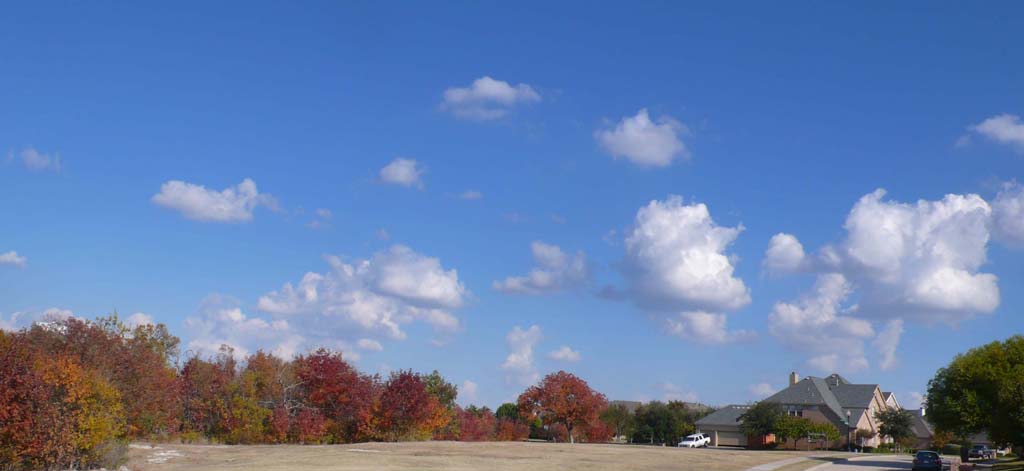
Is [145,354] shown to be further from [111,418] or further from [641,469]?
[641,469]

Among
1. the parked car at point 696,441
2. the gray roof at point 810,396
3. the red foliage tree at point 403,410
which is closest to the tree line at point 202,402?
the red foliage tree at point 403,410

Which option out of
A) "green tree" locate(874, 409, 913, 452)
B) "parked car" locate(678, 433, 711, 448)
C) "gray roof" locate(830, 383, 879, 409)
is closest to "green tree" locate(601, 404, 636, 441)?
→ "parked car" locate(678, 433, 711, 448)

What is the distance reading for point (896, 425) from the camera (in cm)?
9975

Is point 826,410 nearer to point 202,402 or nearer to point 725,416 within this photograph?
point 725,416

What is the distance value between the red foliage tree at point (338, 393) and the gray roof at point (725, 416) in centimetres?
5581

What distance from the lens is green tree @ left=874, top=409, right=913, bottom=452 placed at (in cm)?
9925

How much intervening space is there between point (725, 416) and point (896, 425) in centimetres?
2147

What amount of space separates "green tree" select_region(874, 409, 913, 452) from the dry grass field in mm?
49353

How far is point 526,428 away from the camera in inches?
3824

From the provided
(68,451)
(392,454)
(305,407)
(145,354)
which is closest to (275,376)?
(305,407)

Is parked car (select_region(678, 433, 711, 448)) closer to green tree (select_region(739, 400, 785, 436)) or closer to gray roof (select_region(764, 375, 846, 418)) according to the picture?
green tree (select_region(739, 400, 785, 436))

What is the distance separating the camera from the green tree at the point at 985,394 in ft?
182

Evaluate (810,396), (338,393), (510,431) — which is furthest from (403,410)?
(810,396)

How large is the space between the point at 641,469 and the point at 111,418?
24730 mm
